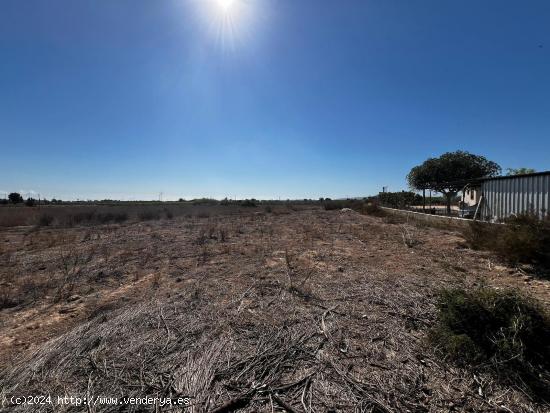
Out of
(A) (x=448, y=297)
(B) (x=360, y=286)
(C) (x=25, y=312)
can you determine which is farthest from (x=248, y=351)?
(C) (x=25, y=312)

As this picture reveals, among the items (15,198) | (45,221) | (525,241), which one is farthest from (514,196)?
Result: (15,198)

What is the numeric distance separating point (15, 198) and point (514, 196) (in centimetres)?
8066

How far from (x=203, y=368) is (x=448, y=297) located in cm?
279

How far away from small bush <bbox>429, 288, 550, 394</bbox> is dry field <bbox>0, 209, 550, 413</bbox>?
0.21 meters

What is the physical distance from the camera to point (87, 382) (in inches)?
103

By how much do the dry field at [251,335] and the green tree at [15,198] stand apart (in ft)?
234

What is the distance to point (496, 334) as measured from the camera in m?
2.84

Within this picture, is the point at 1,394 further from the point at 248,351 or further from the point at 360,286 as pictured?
the point at 360,286

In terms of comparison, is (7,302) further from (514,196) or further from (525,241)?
(514,196)

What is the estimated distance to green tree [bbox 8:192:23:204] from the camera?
201 ft

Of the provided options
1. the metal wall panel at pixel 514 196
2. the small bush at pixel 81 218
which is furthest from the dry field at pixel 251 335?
the small bush at pixel 81 218

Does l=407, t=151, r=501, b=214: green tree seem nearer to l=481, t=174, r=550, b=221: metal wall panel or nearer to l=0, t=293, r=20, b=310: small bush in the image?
l=481, t=174, r=550, b=221: metal wall panel

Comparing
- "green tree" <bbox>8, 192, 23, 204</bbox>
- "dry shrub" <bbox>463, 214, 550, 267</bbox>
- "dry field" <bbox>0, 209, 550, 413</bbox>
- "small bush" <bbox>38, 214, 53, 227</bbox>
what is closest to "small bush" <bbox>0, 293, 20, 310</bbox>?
"dry field" <bbox>0, 209, 550, 413</bbox>

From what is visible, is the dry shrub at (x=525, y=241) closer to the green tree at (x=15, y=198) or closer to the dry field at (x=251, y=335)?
the dry field at (x=251, y=335)
